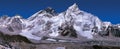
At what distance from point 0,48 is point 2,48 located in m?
0.49

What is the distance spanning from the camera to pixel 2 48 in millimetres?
36031

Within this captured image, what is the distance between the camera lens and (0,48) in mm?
35562

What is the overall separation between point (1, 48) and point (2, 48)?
289 millimetres

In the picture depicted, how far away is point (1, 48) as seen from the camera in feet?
117

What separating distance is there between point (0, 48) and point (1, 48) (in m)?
0.20
